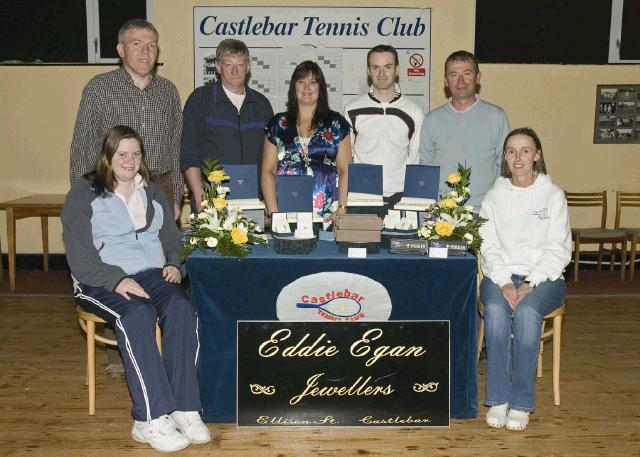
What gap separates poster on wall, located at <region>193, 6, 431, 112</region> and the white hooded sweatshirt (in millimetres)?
3154

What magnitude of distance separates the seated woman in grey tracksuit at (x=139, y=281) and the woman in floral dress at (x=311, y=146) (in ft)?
2.06

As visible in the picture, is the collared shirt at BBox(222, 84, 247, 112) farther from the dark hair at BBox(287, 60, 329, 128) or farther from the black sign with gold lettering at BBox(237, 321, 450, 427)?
the black sign with gold lettering at BBox(237, 321, 450, 427)

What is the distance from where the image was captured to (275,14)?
6312 mm

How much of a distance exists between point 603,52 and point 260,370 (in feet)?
16.0

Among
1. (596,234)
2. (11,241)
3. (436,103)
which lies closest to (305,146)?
(436,103)

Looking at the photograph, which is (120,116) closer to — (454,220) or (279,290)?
(279,290)

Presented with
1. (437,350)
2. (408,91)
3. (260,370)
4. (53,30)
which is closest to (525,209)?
(437,350)

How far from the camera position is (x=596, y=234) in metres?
6.30

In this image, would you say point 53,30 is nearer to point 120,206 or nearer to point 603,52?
point 120,206

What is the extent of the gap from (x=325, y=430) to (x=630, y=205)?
14.7 ft

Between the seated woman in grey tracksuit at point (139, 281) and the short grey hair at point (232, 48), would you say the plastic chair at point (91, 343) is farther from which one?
the short grey hair at point (232, 48)

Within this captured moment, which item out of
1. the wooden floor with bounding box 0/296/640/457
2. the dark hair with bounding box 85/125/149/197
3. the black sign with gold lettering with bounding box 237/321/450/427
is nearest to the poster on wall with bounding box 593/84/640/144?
the wooden floor with bounding box 0/296/640/457

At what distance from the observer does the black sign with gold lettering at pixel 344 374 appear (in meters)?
3.11

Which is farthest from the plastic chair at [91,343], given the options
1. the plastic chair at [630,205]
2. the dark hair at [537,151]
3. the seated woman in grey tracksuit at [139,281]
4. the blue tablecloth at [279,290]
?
the plastic chair at [630,205]
